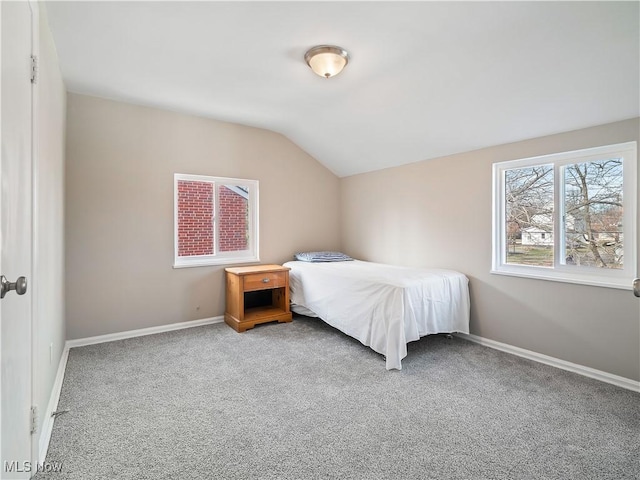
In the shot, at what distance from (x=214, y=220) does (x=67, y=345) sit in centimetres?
188

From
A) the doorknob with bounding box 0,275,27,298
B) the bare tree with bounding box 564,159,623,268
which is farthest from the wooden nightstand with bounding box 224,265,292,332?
the bare tree with bounding box 564,159,623,268

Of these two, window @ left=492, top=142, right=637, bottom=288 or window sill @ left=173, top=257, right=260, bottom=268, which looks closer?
window @ left=492, top=142, right=637, bottom=288

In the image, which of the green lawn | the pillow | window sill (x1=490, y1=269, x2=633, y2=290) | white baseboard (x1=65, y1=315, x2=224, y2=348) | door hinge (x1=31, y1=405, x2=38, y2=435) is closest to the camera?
door hinge (x1=31, y1=405, x2=38, y2=435)

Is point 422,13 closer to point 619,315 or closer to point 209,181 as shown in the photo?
point 619,315

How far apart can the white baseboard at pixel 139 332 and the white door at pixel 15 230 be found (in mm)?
2000

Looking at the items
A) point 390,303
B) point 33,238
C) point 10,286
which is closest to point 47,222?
point 33,238

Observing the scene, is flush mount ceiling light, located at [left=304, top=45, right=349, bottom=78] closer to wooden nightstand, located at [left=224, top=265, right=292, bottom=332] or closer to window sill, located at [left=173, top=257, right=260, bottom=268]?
wooden nightstand, located at [left=224, top=265, right=292, bottom=332]

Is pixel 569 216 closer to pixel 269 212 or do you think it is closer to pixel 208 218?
pixel 269 212

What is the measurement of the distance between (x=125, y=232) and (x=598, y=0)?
404cm

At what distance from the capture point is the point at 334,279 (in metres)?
3.54

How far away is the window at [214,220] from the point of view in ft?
12.8

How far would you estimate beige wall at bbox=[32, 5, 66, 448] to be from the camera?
5.64 ft

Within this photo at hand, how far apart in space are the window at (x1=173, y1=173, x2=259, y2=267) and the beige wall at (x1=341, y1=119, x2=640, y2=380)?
1528 millimetres

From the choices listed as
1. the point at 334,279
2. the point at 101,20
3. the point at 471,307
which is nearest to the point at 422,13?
the point at 101,20
